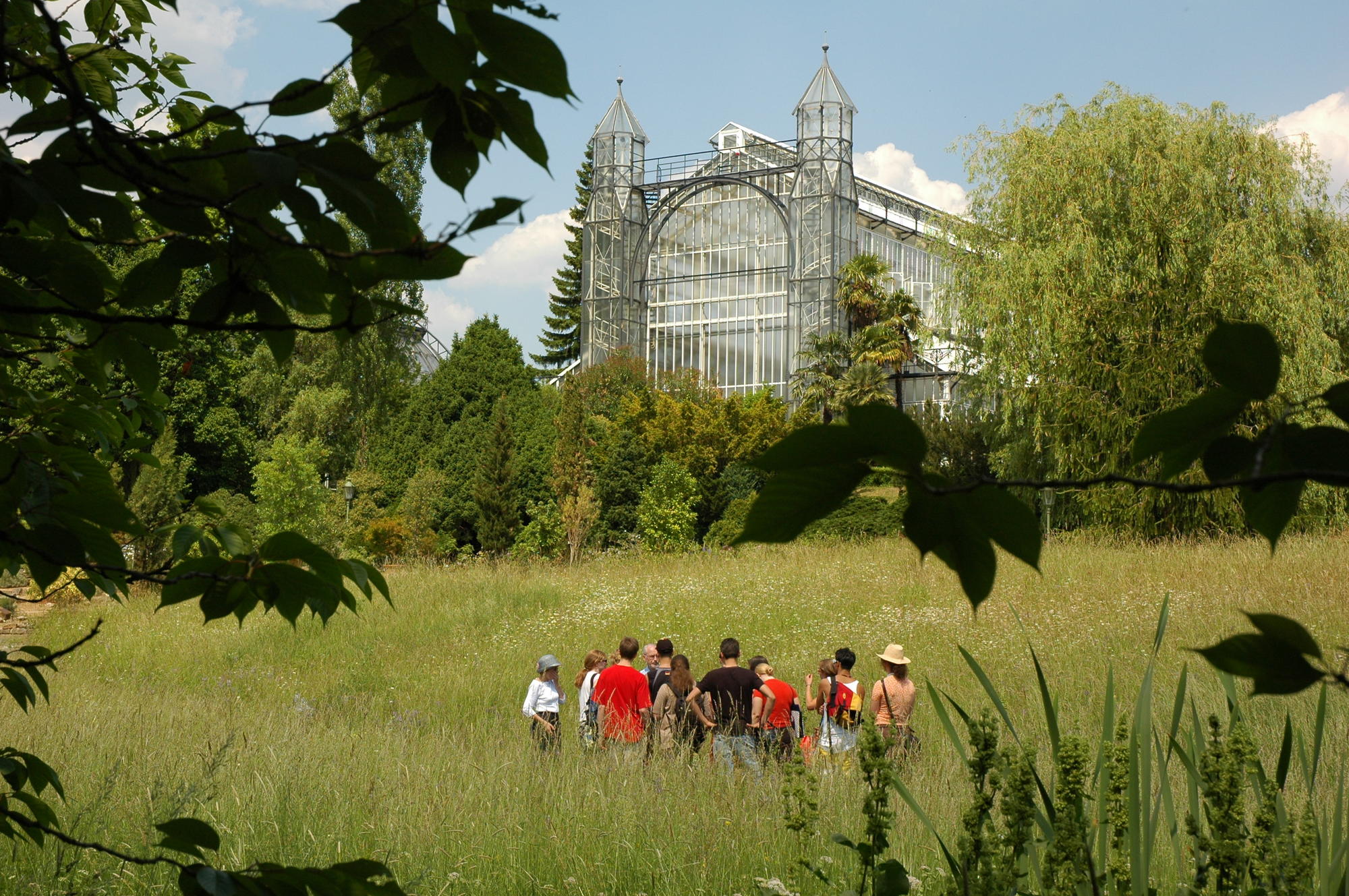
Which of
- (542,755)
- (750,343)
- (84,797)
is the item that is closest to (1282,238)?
(542,755)

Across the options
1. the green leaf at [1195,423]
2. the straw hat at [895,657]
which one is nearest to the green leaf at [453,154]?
the green leaf at [1195,423]

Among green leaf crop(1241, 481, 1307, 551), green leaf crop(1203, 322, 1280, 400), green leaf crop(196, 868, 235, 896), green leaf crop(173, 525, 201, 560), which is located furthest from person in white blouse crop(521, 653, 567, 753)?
green leaf crop(1203, 322, 1280, 400)

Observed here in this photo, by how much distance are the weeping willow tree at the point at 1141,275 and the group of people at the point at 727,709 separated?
1124 centimetres

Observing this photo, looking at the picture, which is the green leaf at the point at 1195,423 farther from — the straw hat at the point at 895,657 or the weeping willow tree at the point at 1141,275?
the weeping willow tree at the point at 1141,275

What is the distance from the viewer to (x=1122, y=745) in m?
1.79

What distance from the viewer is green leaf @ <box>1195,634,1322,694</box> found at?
1.84ft

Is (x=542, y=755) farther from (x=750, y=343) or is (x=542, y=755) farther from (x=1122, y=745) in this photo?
(x=750, y=343)

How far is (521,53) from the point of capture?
2.60 feet

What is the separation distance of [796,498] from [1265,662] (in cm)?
26

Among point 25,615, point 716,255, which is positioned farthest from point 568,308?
point 25,615

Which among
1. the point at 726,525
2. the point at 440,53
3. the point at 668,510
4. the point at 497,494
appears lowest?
the point at 726,525

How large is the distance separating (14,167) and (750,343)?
37569 mm

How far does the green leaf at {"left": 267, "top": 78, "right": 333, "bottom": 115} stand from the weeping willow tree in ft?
55.8

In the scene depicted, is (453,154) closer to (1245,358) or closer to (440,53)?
(440,53)
